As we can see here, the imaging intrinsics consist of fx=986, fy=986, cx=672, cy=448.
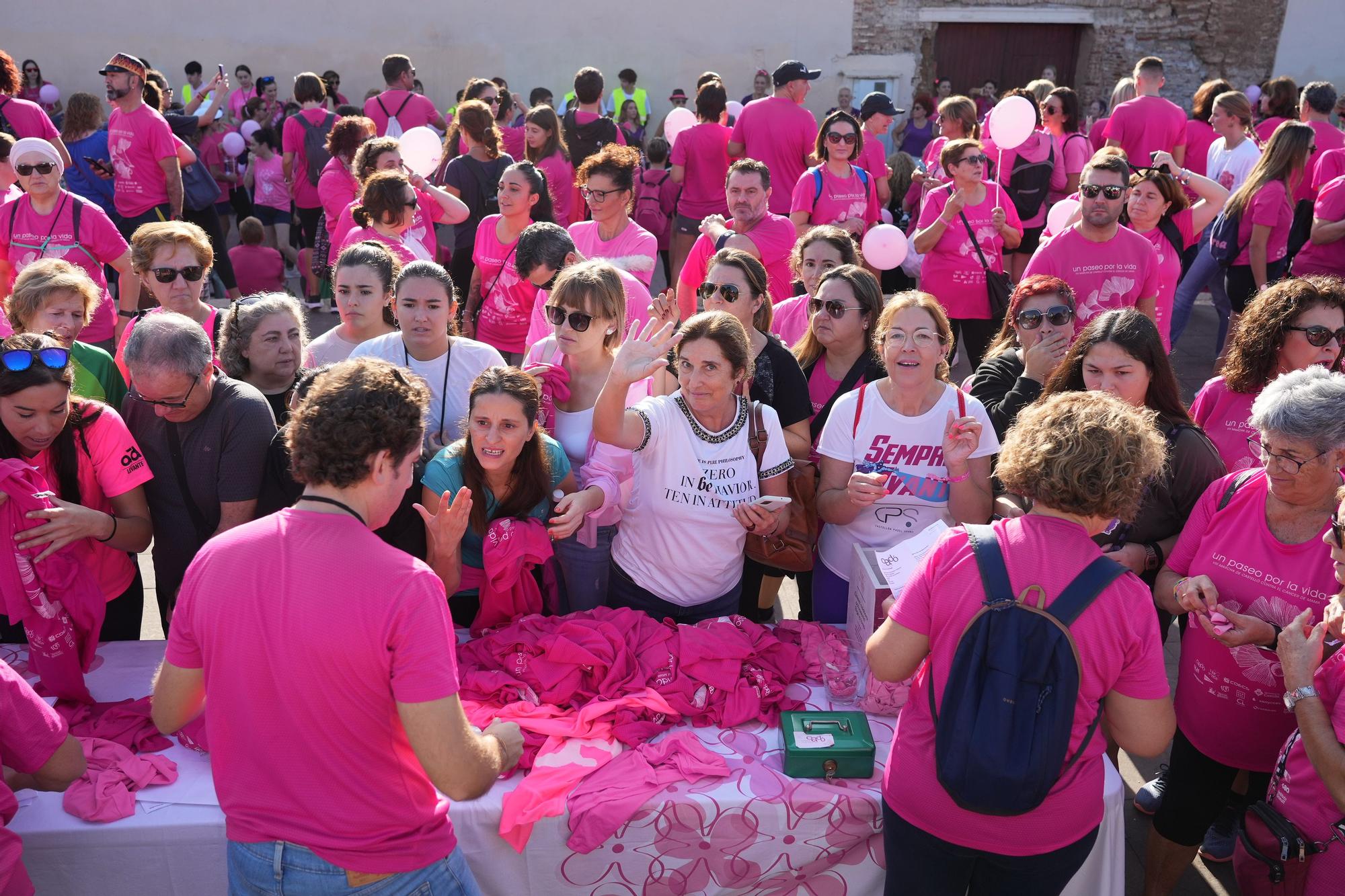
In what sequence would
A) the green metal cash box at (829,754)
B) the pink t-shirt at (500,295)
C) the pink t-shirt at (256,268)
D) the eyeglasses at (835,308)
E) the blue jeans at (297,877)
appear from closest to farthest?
the blue jeans at (297,877) < the green metal cash box at (829,754) < the eyeglasses at (835,308) < the pink t-shirt at (500,295) < the pink t-shirt at (256,268)

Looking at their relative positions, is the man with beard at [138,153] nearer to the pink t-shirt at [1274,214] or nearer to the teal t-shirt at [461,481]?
the teal t-shirt at [461,481]

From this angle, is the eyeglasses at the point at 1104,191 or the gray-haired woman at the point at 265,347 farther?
the eyeglasses at the point at 1104,191

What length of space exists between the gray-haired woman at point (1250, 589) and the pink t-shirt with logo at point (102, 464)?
2864 mm

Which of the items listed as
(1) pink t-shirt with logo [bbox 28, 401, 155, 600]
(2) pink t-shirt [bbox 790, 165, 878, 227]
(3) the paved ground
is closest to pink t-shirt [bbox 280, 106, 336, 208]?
(2) pink t-shirt [bbox 790, 165, 878, 227]

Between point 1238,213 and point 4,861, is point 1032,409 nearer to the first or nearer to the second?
point 4,861

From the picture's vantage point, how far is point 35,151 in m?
4.83

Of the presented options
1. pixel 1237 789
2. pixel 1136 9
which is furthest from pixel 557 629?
pixel 1136 9

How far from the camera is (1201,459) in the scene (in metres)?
2.87

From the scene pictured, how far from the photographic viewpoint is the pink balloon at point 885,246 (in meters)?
5.10

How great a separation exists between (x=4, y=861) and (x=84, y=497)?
3.82 feet

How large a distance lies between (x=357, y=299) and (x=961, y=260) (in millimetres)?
3223

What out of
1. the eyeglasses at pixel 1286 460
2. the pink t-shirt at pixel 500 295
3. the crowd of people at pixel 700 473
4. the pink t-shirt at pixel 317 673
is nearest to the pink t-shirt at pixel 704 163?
the crowd of people at pixel 700 473

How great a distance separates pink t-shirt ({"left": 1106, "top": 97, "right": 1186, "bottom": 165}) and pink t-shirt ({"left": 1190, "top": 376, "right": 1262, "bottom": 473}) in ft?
18.1

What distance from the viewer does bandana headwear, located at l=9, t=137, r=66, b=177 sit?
4809mm
